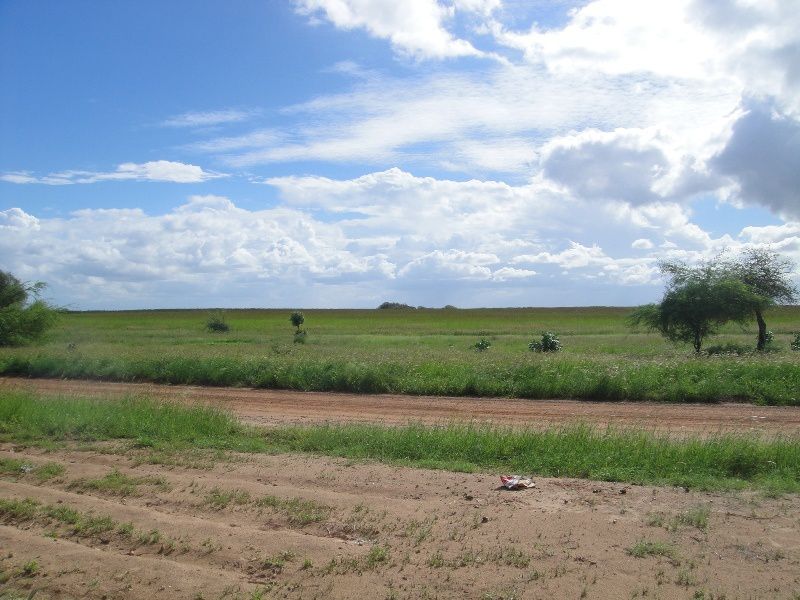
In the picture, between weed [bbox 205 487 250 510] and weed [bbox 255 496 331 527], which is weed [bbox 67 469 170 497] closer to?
weed [bbox 205 487 250 510]

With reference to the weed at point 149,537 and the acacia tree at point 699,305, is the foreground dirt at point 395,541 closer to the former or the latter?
the weed at point 149,537

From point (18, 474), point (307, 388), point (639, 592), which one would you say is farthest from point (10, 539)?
point (307, 388)

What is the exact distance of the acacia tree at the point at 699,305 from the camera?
25328 mm

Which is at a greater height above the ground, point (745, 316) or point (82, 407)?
point (745, 316)

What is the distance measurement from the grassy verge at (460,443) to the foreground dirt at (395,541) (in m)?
0.60

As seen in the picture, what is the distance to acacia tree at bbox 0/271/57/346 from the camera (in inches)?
1181

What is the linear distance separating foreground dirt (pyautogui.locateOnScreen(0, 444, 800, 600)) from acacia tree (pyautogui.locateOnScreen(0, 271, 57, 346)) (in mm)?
24792

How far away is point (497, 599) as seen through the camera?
201 inches

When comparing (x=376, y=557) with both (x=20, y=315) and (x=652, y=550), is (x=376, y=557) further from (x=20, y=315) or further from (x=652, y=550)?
(x=20, y=315)

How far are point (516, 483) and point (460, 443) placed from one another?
6.90 ft

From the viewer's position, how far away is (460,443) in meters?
9.65

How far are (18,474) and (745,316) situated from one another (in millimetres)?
24528

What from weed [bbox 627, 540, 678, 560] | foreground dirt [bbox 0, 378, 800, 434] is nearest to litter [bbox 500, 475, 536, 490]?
weed [bbox 627, 540, 678, 560]

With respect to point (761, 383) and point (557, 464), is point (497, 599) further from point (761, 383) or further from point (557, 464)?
point (761, 383)
